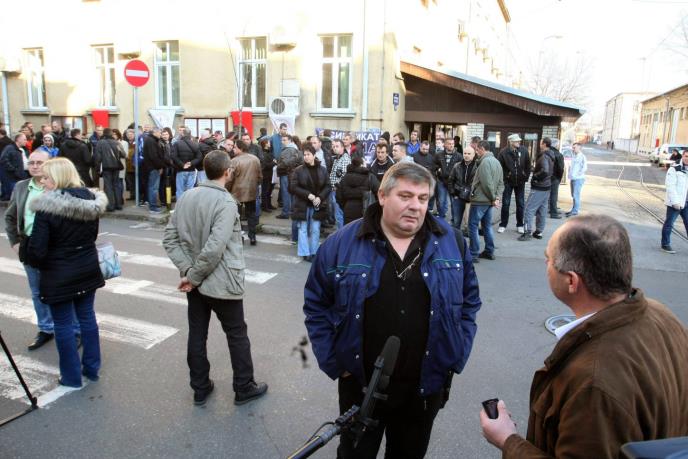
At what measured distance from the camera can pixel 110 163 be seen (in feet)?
38.4

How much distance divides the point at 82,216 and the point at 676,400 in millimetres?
3924

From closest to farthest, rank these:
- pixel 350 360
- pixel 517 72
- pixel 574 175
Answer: pixel 350 360, pixel 574 175, pixel 517 72

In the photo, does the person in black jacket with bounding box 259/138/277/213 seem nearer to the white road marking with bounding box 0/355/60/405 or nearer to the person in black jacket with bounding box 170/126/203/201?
the person in black jacket with bounding box 170/126/203/201

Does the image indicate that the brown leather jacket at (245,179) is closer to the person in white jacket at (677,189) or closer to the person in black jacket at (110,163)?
the person in black jacket at (110,163)

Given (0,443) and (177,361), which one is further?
(177,361)

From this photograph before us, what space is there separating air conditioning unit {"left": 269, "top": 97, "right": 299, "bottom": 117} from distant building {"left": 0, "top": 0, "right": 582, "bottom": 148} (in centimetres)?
3

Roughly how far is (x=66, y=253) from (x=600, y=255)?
3.80 m

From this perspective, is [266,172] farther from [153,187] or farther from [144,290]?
[144,290]

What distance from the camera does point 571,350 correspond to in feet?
4.90

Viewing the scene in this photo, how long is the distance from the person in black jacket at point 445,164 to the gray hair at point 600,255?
9.00 m

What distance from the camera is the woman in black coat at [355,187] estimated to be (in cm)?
777

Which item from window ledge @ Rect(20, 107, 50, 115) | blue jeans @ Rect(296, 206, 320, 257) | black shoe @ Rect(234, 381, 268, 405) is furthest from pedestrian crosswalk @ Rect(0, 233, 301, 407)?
window ledge @ Rect(20, 107, 50, 115)

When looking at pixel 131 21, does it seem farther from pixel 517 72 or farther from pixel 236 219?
pixel 517 72

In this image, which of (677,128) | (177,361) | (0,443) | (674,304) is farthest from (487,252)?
(677,128)
